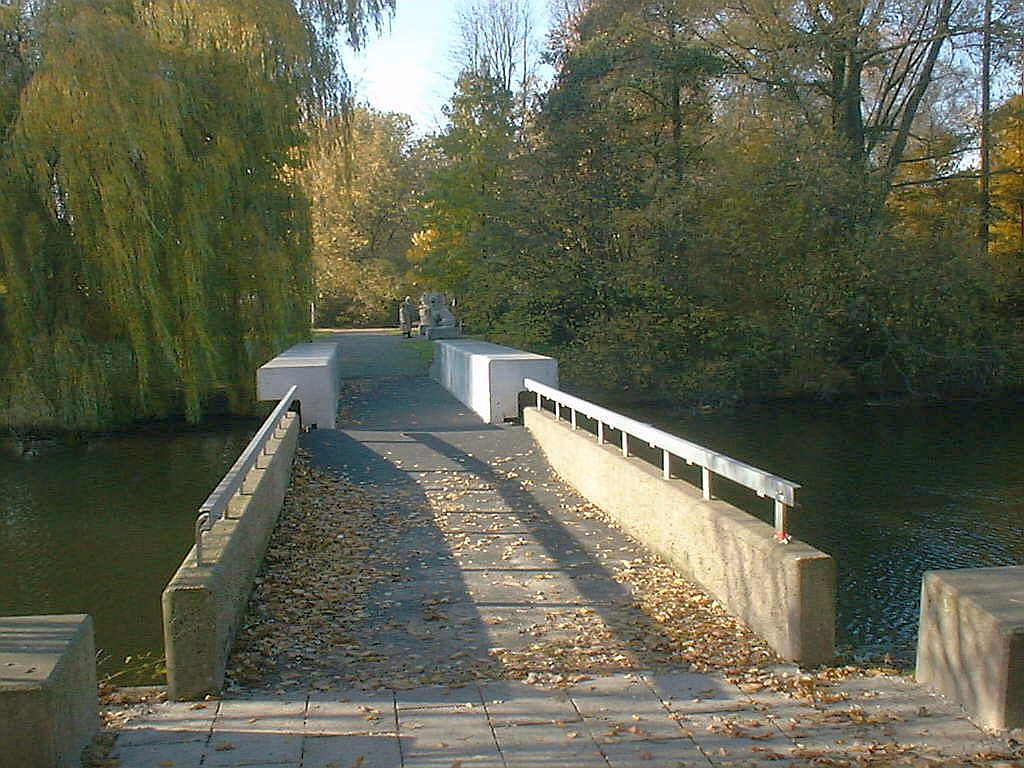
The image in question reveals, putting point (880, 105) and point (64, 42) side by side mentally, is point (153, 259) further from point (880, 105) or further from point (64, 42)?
point (880, 105)

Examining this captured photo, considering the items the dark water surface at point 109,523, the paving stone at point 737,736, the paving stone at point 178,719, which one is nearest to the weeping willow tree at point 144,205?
the dark water surface at point 109,523

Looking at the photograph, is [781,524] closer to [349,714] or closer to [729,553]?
[729,553]

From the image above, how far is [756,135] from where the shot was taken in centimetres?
2719

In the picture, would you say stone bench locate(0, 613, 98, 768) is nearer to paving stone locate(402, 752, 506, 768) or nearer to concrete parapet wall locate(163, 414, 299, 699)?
concrete parapet wall locate(163, 414, 299, 699)

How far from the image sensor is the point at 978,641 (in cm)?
452

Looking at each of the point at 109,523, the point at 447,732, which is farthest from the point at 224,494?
the point at 109,523

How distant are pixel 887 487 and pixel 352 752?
12755 mm

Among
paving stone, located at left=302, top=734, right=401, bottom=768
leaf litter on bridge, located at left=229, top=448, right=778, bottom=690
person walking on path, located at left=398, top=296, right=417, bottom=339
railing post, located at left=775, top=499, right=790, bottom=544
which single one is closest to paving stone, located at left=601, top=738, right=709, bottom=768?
paving stone, located at left=302, top=734, right=401, bottom=768

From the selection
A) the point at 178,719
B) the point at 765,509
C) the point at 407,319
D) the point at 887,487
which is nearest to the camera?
the point at 178,719

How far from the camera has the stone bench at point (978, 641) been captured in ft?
14.2

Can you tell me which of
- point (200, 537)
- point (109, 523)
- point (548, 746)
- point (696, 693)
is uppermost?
point (200, 537)

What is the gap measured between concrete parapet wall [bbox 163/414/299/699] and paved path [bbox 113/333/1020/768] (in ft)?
0.48

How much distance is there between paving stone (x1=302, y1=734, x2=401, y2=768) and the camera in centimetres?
408

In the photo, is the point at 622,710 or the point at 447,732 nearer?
the point at 447,732
